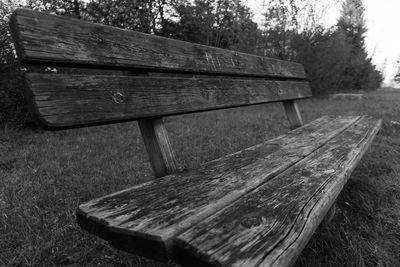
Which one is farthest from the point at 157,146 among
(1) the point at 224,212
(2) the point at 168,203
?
(1) the point at 224,212

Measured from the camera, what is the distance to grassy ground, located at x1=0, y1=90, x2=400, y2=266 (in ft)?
4.94

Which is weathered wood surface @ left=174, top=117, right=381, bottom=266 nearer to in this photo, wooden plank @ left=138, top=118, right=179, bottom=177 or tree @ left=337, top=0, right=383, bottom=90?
wooden plank @ left=138, top=118, right=179, bottom=177

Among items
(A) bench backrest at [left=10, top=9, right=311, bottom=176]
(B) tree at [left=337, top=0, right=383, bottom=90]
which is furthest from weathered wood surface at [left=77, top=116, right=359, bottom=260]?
(B) tree at [left=337, top=0, right=383, bottom=90]

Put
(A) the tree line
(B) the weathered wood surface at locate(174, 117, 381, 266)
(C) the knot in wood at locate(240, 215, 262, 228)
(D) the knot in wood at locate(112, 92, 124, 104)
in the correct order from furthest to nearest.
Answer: (A) the tree line
(D) the knot in wood at locate(112, 92, 124, 104)
(C) the knot in wood at locate(240, 215, 262, 228)
(B) the weathered wood surface at locate(174, 117, 381, 266)

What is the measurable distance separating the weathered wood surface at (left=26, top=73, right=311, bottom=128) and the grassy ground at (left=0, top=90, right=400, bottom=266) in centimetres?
82

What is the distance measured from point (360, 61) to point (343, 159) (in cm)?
2090

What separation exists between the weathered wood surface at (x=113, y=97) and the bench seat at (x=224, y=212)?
0.30 meters

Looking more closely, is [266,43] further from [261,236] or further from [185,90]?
[261,236]

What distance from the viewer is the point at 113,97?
1.14 metres

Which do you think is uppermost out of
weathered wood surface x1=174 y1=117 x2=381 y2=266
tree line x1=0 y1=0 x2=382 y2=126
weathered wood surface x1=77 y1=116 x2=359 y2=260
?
tree line x1=0 y1=0 x2=382 y2=126

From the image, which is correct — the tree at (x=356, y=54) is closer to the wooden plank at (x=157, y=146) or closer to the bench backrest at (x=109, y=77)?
the bench backrest at (x=109, y=77)

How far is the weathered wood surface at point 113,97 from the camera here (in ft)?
3.03

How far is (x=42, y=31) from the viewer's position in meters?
0.95

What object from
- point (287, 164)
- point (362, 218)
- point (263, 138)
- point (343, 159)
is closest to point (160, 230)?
point (287, 164)
